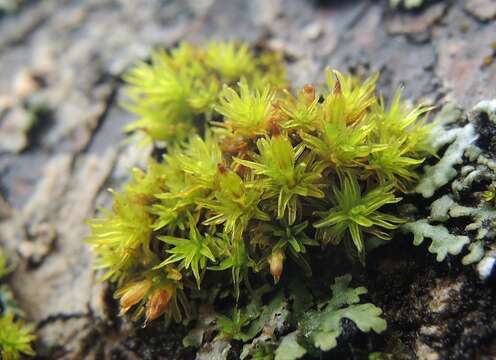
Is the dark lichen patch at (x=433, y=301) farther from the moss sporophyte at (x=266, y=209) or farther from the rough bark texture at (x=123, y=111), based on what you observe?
the moss sporophyte at (x=266, y=209)

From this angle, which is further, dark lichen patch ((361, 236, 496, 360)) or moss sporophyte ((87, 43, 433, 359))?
moss sporophyte ((87, 43, 433, 359))

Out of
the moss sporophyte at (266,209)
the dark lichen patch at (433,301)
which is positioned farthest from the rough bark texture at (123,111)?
the moss sporophyte at (266,209)

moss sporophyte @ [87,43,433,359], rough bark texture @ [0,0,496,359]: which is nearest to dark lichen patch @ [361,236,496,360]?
rough bark texture @ [0,0,496,359]

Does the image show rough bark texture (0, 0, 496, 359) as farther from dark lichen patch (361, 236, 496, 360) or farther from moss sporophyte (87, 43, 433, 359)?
moss sporophyte (87, 43, 433, 359)

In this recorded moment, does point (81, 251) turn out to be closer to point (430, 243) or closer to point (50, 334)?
point (50, 334)

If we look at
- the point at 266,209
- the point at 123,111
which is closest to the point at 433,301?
the point at 266,209
